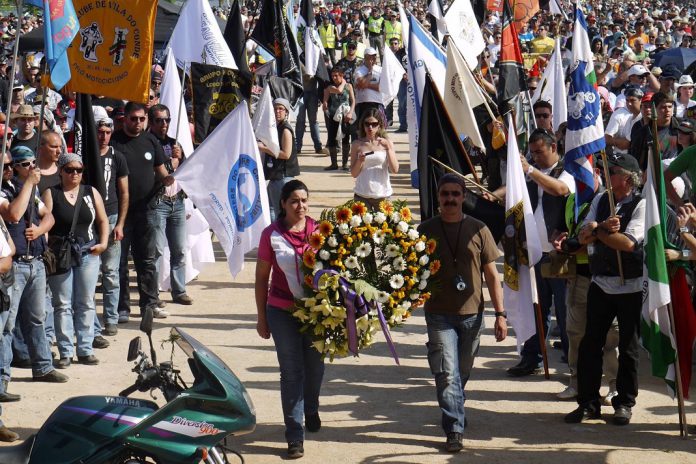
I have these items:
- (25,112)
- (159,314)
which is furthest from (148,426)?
(25,112)

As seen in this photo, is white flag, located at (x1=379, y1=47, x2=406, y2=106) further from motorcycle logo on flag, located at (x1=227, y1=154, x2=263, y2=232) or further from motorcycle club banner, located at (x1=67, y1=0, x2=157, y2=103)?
motorcycle logo on flag, located at (x1=227, y1=154, x2=263, y2=232)

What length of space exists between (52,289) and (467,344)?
3.69 m

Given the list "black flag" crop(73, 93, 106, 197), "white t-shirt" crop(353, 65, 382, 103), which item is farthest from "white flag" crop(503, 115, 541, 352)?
"white t-shirt" crop(353, 65, 382, 103)

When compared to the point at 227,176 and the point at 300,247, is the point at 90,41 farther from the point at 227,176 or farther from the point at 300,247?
the point at 300,247

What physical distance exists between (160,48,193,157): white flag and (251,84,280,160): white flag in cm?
86

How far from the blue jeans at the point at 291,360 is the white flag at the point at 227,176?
9.31 ft

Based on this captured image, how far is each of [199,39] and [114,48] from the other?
2379mm

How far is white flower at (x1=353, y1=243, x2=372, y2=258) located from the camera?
7.82m

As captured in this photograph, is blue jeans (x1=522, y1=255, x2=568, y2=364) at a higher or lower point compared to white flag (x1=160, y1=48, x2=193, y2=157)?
lower

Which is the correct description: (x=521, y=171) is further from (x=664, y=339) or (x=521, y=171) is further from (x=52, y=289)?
(x=52, y=289)

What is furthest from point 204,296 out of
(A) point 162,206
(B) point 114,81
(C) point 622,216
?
(C) point 622,216

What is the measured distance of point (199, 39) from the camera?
44.2ft

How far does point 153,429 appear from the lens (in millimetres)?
6504

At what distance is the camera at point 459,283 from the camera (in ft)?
26.7
